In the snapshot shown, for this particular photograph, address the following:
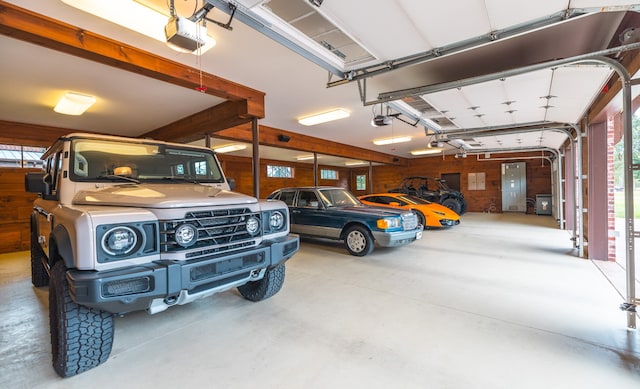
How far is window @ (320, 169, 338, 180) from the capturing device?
16336 mm

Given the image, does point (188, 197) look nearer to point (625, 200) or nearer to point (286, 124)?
point (625, 200)

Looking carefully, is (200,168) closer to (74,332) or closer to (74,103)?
(74,332)

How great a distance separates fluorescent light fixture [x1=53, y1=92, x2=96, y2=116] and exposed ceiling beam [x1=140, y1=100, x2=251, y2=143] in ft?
4.95

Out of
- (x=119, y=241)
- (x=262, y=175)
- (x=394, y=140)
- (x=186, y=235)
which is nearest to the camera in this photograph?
(x=119, y=241)

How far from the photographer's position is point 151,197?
2039 millimetres

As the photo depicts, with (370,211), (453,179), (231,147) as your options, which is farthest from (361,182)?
(370,211)

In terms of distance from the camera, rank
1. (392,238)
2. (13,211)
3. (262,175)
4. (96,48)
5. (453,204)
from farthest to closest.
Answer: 1. (262,175)
2. (453,204)
3. (13,211)
4. (392,238)
5. (96,48)

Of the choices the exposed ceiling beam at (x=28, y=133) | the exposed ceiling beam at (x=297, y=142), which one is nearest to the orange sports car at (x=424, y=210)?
the exposed ceiling beam at (x=297, y=142)

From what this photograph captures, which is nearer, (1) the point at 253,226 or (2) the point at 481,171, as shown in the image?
(1) the point at 253,226

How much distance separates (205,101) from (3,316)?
371 centimetres

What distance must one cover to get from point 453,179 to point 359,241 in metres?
10.9

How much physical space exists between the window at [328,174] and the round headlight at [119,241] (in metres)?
14.5

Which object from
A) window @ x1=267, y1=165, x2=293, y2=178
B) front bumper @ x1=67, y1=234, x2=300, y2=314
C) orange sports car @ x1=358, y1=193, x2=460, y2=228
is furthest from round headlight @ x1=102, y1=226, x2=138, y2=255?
window @ x1=267, y1=165, x2=293, y2=178

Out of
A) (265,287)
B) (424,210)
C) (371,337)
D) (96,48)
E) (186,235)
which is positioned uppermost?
(96,48)
